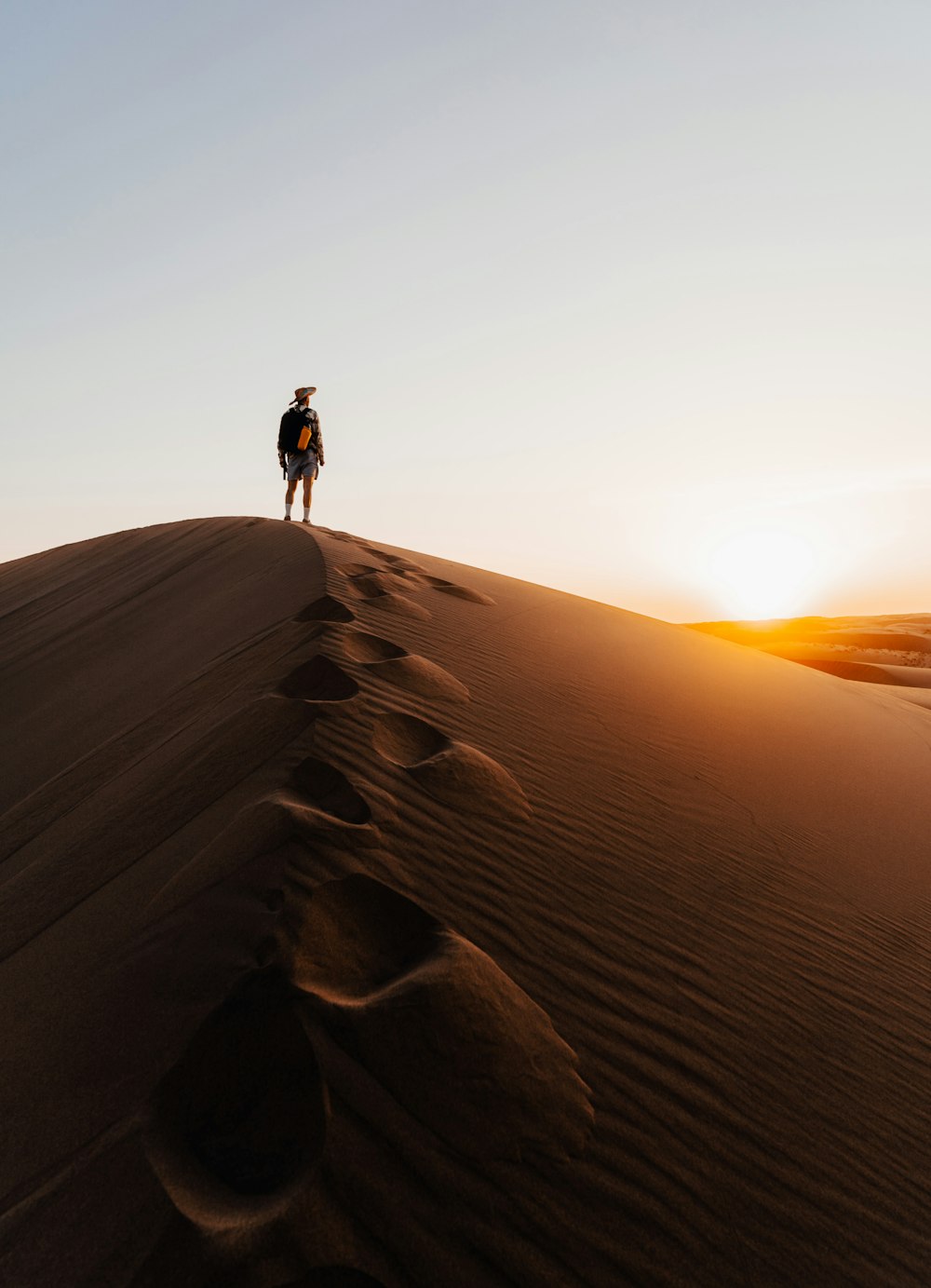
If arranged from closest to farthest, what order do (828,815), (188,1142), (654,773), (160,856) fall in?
(188,1142) < (160,856) < (654,773) < (828,815)

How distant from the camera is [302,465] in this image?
1027cm

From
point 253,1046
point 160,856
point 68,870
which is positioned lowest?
point 68,870

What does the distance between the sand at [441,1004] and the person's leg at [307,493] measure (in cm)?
737

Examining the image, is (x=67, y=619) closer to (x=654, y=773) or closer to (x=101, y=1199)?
(x=654, y=773)

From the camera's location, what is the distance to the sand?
4.01 ft

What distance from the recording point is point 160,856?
2.12m

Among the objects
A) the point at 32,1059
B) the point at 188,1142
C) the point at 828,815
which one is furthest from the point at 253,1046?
the point at 828,815

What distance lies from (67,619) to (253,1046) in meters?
6.57

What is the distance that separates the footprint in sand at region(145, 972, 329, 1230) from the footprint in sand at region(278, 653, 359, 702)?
1.49 m

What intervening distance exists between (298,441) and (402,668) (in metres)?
7.50

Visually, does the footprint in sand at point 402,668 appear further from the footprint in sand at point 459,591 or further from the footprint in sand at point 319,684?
the footprint in sand at point 459,591

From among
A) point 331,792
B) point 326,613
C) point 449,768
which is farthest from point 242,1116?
point 326,613

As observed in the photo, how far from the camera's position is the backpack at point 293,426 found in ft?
33.2

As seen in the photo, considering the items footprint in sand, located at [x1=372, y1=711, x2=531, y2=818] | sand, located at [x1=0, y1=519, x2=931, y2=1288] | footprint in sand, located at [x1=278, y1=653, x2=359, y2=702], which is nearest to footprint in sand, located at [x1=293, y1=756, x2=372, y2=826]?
sand, located at [x1=0, y1=519, x2=931, y2=1288]
